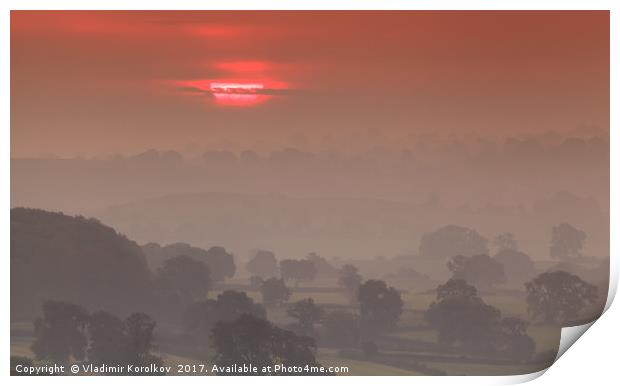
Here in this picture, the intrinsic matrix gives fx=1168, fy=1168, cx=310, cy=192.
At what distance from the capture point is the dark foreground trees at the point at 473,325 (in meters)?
4.06

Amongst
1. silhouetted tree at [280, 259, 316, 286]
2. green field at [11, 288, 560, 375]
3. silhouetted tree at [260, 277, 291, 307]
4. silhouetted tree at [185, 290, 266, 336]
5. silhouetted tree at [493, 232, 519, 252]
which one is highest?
silhouetted tree at [493, 232, 519, 252]

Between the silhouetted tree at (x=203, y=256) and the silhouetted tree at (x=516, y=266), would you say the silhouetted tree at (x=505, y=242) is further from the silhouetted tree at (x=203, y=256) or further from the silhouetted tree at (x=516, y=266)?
the silhouetted tree at (x=203, y=256)

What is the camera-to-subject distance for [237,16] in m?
4.04

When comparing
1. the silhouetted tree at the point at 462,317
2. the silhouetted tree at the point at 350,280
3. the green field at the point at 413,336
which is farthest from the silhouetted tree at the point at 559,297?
the silhouetted tree at the point at 350,280

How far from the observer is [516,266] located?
4.07 meters

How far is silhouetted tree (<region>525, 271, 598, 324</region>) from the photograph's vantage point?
13.3 feet

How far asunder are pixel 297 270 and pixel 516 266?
0.76m

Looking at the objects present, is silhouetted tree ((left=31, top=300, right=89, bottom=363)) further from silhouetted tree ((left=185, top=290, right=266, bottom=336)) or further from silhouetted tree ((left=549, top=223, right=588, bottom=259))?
silhouetted tree ((left=549, top=223, right=588, bottom=259))

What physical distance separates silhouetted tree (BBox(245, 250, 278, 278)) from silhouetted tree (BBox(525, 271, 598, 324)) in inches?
34.9

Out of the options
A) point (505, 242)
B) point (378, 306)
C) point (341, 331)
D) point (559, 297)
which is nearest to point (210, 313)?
point (341, 331)

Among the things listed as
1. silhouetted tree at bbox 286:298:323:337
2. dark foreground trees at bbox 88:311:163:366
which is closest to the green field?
silhouetted tree at bbox 286:298:323:337
